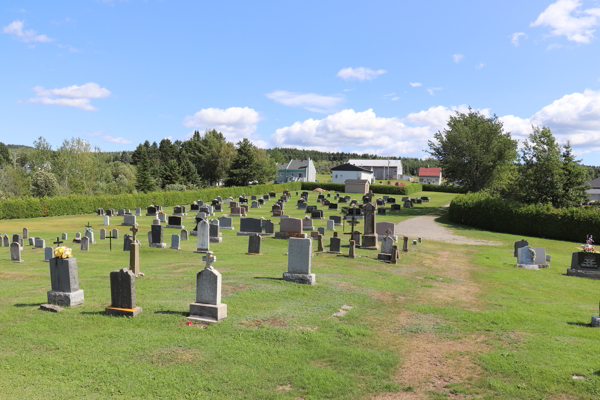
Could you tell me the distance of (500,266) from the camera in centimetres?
2016

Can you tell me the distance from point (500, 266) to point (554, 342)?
12.3 m

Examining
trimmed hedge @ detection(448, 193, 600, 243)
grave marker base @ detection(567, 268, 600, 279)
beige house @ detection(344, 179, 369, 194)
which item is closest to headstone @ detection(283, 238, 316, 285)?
grave marker base @ detection(567, 268, 600, 279)

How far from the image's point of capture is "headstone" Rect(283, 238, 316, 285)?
12773 millimetres

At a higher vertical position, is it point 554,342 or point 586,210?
point 586,210

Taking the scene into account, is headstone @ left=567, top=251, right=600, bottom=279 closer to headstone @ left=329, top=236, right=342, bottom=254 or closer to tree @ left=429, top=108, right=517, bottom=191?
headstone @ left=329, top=236, right=342, bottom=254

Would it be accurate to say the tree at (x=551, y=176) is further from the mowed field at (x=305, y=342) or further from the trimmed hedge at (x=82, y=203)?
the trimmed hedge at (x=82, y=203)

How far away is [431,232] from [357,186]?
50.0 metres

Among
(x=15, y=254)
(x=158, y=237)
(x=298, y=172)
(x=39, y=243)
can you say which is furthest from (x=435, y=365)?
(x=298, y=172)

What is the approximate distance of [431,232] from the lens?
115ft

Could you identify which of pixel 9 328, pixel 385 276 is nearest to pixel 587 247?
pixel 385 276

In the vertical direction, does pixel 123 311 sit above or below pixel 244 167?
below

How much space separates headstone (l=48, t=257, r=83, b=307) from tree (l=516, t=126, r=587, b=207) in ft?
130

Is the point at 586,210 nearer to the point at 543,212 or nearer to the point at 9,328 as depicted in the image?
the point at 543,212

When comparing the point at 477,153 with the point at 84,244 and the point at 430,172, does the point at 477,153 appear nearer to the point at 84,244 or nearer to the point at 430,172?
the point at 84,244
